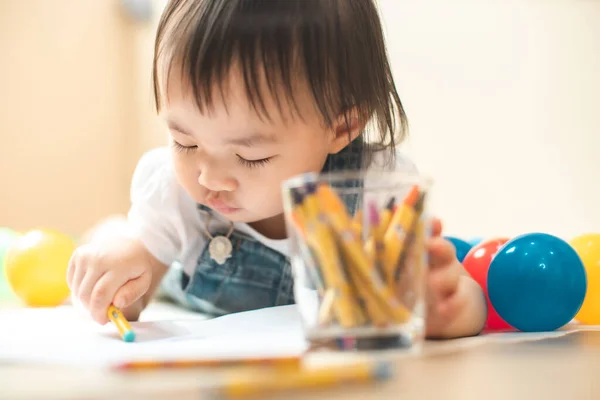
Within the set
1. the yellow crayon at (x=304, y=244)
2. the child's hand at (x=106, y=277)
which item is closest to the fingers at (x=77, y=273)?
the child's hand at (x=106, y=277)

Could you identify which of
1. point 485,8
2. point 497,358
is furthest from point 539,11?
point 497,358

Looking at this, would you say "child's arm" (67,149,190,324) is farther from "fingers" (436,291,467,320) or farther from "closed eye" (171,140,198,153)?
"fingers" (436,291,467,320)

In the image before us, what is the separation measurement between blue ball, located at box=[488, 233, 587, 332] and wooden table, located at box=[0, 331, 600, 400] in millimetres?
136

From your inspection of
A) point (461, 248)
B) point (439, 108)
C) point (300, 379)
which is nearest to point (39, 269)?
point (461, 248)

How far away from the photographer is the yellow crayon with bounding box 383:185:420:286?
0.52 metres

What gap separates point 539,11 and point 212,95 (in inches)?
38.5

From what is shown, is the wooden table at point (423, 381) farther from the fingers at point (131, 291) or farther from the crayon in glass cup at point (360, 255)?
the fingers at point (131, 291)

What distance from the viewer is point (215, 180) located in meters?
0.74

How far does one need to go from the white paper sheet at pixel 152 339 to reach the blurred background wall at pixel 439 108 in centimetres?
83

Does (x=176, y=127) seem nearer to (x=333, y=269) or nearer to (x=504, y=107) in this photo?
(x=333, y=269)

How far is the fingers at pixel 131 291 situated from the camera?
773 mm

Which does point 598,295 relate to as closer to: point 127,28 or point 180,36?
point 180,36

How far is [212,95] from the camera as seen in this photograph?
710mm

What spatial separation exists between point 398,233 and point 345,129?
0.32 metres
